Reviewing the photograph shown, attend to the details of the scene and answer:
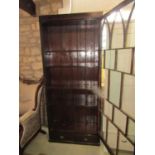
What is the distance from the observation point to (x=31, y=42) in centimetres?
316

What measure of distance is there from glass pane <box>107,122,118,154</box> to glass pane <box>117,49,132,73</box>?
0.78m

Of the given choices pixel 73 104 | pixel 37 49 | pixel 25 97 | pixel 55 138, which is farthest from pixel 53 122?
pixel 37 49

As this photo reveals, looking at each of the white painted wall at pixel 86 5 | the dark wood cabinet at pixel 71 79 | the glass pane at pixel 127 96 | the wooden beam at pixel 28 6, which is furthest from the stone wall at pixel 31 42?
the glass pane at pixel 127 96

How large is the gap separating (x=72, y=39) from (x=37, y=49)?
2.46 feet

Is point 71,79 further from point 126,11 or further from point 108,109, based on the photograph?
point 126,11

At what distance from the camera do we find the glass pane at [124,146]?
1.66 meters

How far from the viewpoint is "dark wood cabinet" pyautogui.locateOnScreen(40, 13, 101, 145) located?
2.70m

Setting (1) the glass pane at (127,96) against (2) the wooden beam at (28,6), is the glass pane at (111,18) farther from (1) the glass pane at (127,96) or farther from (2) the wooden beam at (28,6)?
(2) the wooden beam at (28,6)

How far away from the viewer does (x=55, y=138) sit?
9.20ft

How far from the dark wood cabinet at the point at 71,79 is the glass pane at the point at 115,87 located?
0.49 m

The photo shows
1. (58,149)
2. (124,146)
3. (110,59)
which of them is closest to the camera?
(124,146)

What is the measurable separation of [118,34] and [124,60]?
0.35 meters

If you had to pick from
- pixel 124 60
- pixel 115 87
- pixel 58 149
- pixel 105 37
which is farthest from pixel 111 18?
pixel 58 149
